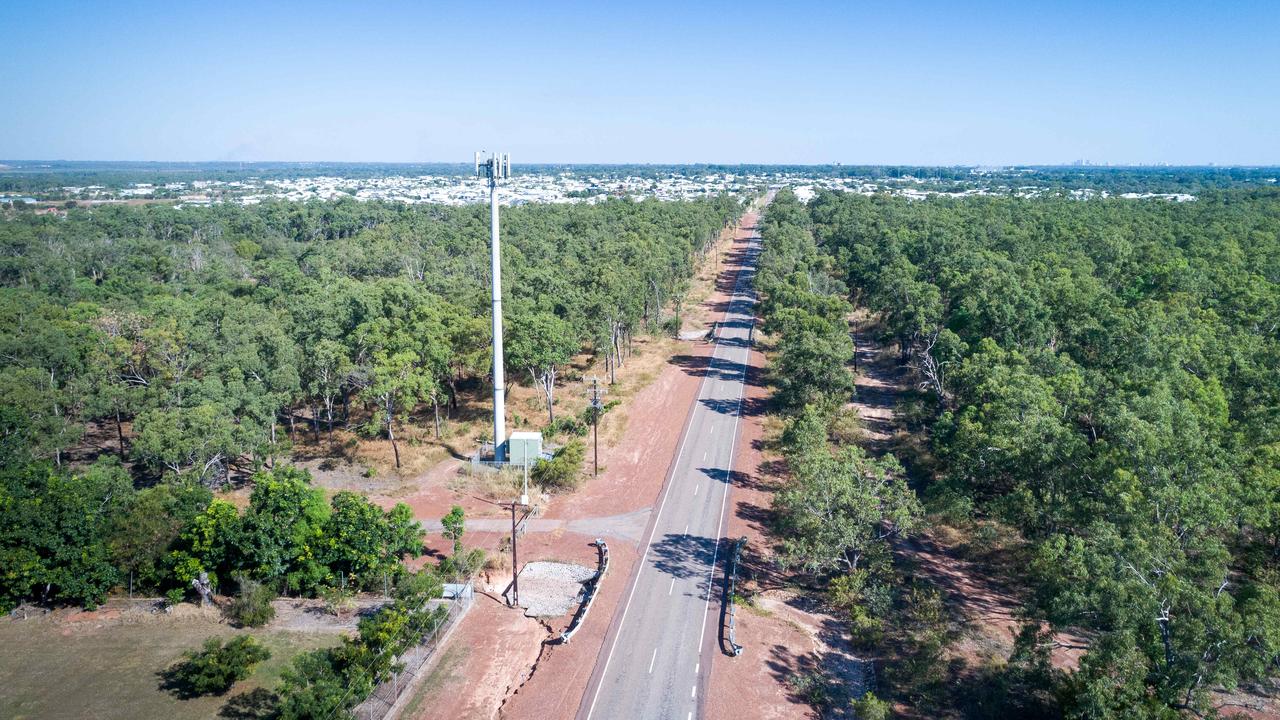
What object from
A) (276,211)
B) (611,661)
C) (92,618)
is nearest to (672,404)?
(611,661)

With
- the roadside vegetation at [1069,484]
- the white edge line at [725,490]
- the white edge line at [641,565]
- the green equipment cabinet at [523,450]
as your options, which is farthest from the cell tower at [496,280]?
the roadside vegetation at [1069,484]

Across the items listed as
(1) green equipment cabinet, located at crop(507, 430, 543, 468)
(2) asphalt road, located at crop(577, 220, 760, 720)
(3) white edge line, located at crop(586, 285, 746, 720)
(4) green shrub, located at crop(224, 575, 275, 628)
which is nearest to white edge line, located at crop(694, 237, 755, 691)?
(2) asphalt road, located at crop(577, 220, 760, 720)

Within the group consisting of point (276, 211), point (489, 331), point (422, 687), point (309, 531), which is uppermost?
point (276, 211)

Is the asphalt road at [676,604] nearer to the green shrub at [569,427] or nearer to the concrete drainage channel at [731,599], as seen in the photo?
the concrete drainage channel at [731,599]

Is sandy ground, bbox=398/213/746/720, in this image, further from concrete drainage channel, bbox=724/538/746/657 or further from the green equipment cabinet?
concrete drainage channel, bbox=724/538/746/657

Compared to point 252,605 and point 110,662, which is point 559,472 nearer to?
point 252,605

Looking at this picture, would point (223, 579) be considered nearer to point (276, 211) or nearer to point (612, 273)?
point (612, 273)
